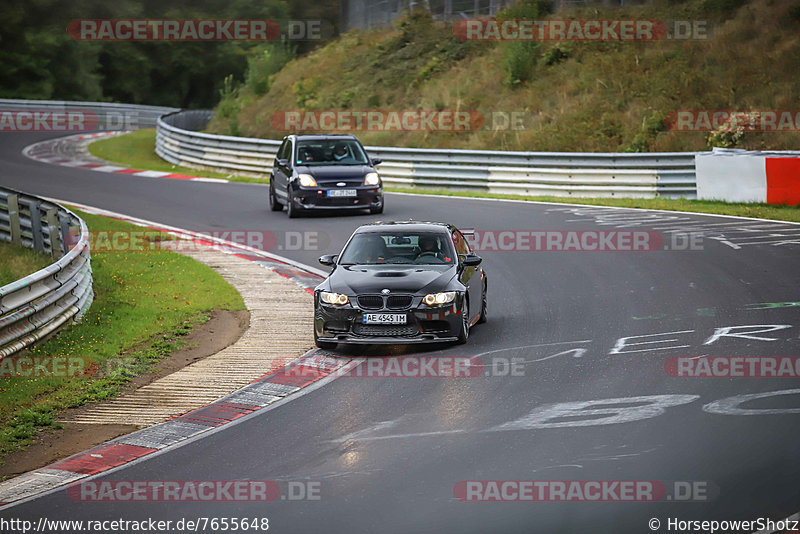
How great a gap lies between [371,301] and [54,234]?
7.78m

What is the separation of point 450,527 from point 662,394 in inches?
155

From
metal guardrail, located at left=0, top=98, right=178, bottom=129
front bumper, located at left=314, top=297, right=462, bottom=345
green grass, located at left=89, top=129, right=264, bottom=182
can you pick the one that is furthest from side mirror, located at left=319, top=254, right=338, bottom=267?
metal guardrail, located at left=0, top=98, right=178, bottom=129

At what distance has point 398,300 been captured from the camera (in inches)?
498

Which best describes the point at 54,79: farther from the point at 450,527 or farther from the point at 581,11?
the point at 450,527

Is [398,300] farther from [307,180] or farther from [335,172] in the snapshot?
[335,172]

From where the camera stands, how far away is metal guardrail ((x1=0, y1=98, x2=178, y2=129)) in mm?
56875

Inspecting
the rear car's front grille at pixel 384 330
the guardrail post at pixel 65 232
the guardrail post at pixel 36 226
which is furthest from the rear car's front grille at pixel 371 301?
the guardrail post at pixel 36 226

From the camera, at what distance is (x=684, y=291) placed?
52.5 feet

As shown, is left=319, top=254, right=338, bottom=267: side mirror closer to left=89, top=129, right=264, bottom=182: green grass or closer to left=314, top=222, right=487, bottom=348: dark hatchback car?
left=314, top=222, right=487, bottom=348: dark hatchback car

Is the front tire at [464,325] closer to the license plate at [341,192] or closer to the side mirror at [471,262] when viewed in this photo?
the side mirror at [471,262]

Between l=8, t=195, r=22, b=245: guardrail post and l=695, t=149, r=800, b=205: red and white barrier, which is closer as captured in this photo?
l=8, t=195, r=22, b=245: guardrail post

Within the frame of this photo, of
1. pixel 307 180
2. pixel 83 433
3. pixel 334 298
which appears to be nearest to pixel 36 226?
pixel 307 180

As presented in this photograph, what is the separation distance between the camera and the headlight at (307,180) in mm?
24447

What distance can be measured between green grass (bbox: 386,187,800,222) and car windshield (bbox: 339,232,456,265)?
452 inches
